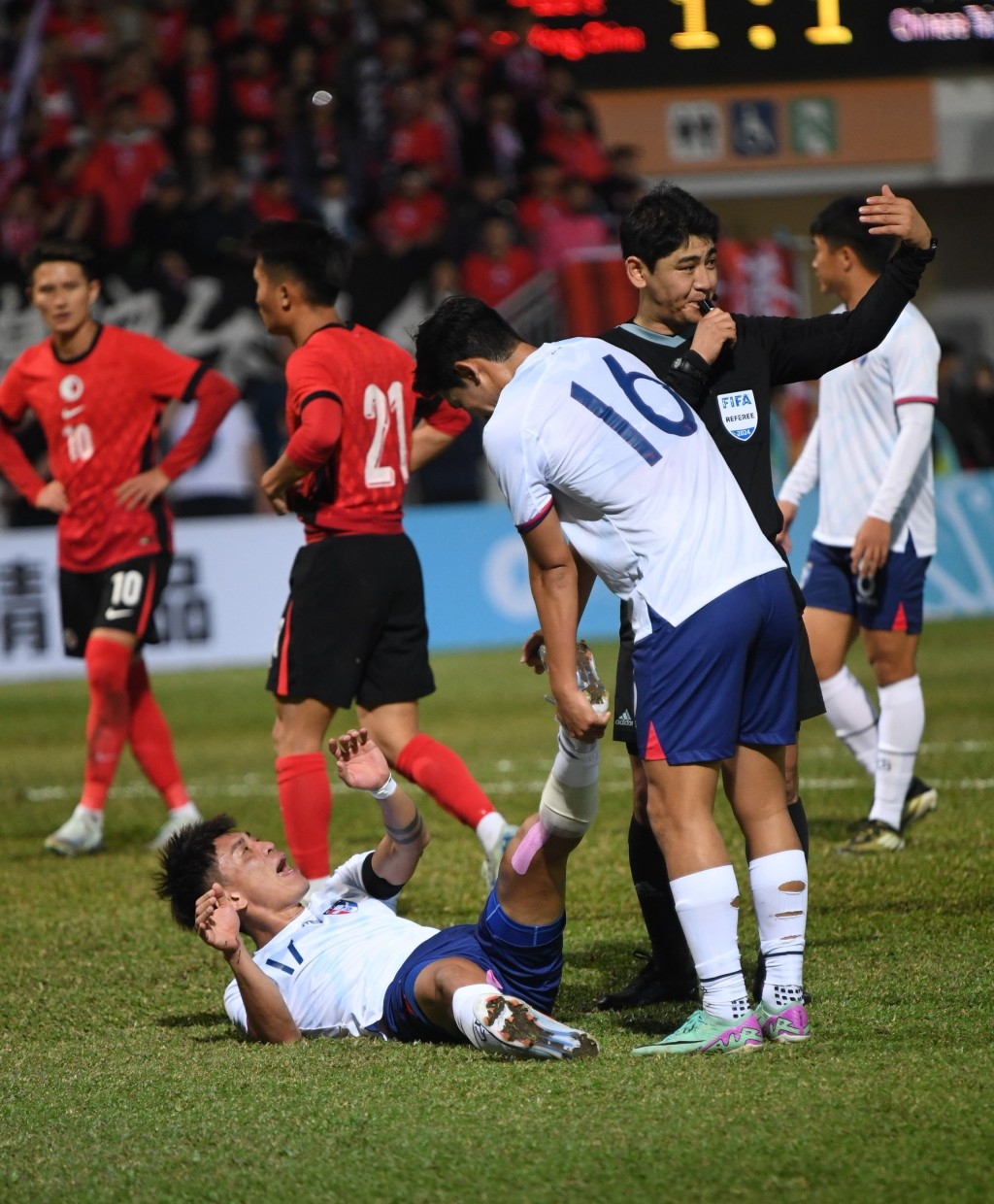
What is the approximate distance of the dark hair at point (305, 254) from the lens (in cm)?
545

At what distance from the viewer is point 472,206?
1712 centimetres

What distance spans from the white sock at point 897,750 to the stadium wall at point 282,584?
8058mm

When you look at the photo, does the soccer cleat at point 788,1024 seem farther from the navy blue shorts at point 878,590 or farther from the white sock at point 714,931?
the navy blue shorts at point 878,590

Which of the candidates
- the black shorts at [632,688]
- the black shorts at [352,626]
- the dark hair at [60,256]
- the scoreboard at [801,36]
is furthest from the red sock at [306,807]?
the scoreboard at [801,36]

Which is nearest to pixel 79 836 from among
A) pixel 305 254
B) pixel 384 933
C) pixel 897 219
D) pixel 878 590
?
pixel 305 254

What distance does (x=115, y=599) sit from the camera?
7.12 metres

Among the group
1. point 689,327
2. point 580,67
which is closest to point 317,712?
point 689,327

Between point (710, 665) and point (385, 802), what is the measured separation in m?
1.08

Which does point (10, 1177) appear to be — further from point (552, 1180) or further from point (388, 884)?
point (388, 884)

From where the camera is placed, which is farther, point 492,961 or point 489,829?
point 489,829

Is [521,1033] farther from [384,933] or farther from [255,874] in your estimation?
[255,874]

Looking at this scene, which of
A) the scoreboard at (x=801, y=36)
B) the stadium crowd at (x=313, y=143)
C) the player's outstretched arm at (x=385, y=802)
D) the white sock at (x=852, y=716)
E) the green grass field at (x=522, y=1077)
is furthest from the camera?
the stadium crowd at (x=313, y=143)

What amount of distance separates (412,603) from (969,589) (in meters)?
11.0

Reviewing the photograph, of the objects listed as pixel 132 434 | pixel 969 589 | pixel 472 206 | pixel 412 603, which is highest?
pixel 472 206
